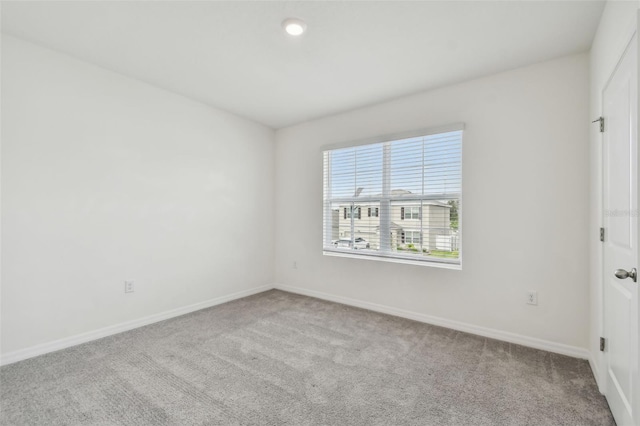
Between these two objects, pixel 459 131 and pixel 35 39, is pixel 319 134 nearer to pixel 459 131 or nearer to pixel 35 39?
pixel 459 131

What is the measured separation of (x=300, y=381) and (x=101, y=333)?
2.05 meters

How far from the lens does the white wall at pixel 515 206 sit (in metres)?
2.45

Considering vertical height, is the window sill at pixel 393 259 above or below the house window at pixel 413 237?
below

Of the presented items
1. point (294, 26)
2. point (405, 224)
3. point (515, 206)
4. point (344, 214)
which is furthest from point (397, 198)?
point (294, 26)

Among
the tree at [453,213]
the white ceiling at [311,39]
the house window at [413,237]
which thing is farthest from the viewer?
the house window at [413,237]

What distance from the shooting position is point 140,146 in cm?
307

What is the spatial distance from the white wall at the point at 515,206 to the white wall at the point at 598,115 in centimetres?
12

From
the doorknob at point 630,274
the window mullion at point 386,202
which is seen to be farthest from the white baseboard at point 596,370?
the window mullion at point 386,202

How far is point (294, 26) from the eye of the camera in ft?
6.98

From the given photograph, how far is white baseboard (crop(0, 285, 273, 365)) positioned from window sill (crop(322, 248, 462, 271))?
152cm

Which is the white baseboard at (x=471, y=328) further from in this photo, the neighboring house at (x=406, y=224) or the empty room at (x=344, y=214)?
the neighboring house at (x=406, y=224)

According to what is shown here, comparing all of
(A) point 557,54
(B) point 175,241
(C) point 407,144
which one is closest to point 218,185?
(B) point 175,241

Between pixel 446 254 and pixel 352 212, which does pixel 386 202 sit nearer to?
pixel 352 212

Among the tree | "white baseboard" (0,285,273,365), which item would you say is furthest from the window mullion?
"white baseboard" (0,285,273,365)
